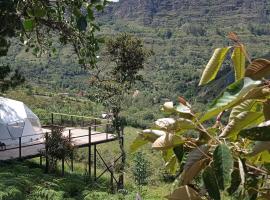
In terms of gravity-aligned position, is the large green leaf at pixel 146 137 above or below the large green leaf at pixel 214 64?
below

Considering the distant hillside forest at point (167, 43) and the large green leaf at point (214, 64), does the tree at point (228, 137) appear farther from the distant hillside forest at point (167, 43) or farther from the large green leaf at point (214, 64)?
the distant hillside forest at point (167, 43)

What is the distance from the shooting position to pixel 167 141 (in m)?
0.73

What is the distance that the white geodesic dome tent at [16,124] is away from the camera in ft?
51.0

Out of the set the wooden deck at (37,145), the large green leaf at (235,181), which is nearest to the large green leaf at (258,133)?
the large green leaf at (235,181)

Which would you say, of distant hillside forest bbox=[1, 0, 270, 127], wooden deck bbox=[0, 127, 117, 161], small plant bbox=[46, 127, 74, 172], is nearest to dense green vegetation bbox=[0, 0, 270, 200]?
distant hillside forest bbox=[1, 0, 270, 127]

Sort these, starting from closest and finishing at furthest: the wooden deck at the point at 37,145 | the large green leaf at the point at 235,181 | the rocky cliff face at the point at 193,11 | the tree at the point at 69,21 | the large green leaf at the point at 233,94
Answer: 1. the large green leaf at the point at 233,94
2. the large green leaf at the point at 235,181
3. the tree at the point at 69,21
4. the wooden deck at the point at 37,145
5. the rocky cliff face at the point at 193,11

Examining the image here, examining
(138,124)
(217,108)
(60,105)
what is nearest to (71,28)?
(217,108)

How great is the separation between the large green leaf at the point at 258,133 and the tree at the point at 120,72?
13.8m

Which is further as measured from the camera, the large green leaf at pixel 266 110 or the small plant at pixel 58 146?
the small plant at pixel 58 146

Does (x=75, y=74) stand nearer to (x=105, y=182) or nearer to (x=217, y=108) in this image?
(x=105, y=182)

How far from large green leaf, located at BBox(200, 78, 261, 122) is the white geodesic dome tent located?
579 inches

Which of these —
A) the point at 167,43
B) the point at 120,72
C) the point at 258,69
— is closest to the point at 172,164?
the point at 258,69

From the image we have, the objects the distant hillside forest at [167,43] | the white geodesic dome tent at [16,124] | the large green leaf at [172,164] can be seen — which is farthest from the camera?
the distant hillside forest at [167,43]

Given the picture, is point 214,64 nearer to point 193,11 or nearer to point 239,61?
point 239,61
